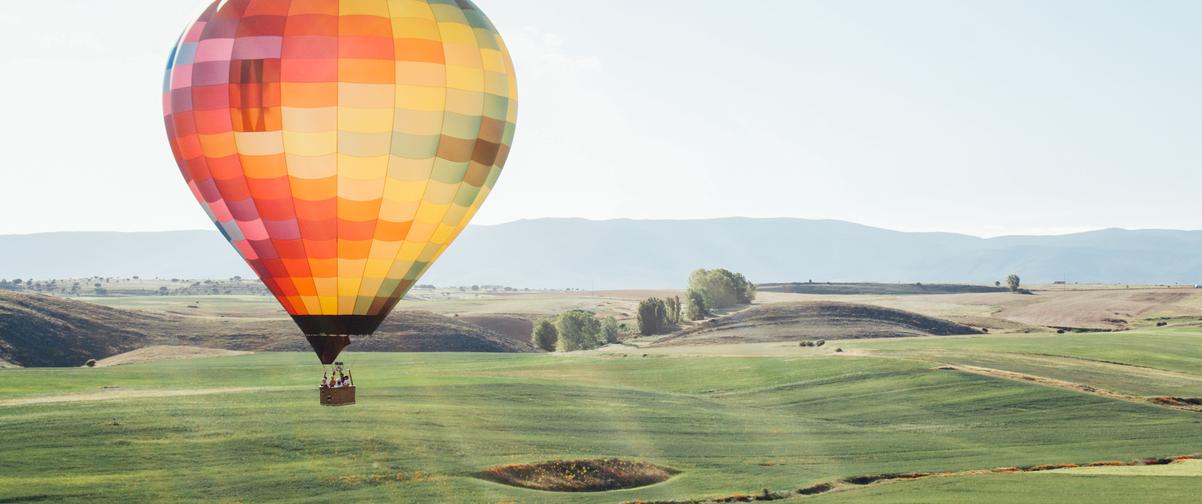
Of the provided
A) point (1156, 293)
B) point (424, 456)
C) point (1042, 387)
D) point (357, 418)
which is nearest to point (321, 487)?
point (424, 456)

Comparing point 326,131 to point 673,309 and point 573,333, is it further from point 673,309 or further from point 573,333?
point 673,309

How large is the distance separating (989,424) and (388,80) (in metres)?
45.9

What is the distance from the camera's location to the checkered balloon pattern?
33.0 metres

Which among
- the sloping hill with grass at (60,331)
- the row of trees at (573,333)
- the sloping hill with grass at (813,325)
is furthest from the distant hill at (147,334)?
the sloping hill with grass at (813,325)

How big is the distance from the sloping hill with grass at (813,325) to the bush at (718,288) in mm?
27435

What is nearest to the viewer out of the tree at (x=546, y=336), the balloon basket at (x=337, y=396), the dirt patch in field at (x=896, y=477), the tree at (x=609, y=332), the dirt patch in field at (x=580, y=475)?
the balloon basket at (x=337, y=396)

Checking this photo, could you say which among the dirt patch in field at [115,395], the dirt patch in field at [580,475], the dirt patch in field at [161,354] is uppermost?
the dirt patch in field at [161,354]

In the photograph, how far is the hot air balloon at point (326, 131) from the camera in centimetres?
3300

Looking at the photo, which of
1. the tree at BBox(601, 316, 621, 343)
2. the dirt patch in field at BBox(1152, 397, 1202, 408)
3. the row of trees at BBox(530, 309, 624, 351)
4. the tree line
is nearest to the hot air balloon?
the dirt patch in field at BBox(1152, 397, 1202, 408)

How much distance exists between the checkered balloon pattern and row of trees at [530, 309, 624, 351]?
10322cm

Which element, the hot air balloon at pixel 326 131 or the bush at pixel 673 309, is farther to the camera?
the bush at pixel 673 309

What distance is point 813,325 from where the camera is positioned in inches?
5404

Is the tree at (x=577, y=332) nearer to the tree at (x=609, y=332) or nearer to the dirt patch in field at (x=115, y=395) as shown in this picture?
the tree at (x=609, y=332)

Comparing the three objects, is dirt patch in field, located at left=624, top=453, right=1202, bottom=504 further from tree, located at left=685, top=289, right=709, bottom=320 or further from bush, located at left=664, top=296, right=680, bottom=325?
tree, located at left=685, top=289, right=709, bottom=320
